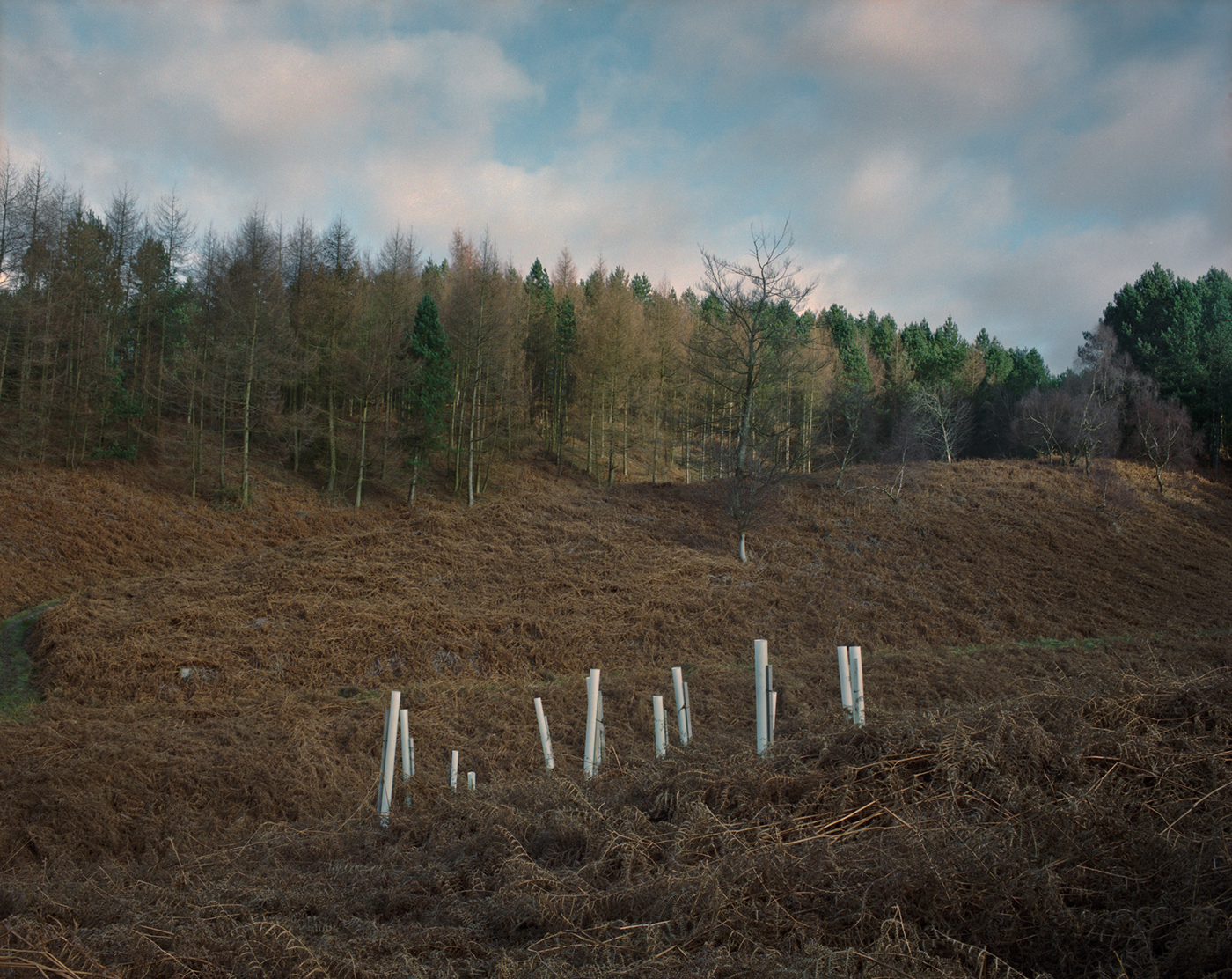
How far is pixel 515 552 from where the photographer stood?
15.0 meters

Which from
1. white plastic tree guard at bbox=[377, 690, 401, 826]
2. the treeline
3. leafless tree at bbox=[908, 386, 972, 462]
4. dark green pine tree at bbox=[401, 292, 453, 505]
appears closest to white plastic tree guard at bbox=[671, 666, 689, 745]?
white plastic tree guard at bbox=[377, 690, 401, 826]

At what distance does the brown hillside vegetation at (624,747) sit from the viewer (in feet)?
8.54

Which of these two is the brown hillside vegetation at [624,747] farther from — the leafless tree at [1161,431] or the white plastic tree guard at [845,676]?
the leafless tree at [1161,431]

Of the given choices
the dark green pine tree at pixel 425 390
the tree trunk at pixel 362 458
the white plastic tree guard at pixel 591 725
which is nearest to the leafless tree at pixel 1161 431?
the dark green pine tree at pixel 425 390

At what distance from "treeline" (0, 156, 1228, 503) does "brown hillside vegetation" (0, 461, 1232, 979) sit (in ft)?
12.0

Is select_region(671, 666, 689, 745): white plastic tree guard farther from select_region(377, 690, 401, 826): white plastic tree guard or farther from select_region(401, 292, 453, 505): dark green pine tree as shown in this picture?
select_region(401, 292, 453, 505): dark green pine tree

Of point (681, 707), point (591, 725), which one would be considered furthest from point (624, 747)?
point (591, 725)

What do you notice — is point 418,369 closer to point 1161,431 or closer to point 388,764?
point 388,764

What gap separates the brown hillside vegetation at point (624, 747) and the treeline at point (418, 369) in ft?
Result: 12.0

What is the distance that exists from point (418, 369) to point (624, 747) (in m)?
21.4

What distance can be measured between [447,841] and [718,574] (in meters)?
10.8

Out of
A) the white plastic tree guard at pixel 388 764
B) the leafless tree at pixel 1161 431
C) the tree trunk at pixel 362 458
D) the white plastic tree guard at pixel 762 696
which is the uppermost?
the leafless tree at pixel 1161 431

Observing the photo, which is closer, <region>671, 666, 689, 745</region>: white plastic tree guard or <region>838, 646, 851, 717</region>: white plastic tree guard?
<region>838, 646, 851, 717</region>: white plastic tree guard

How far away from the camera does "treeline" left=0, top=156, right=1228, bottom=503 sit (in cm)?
2028
